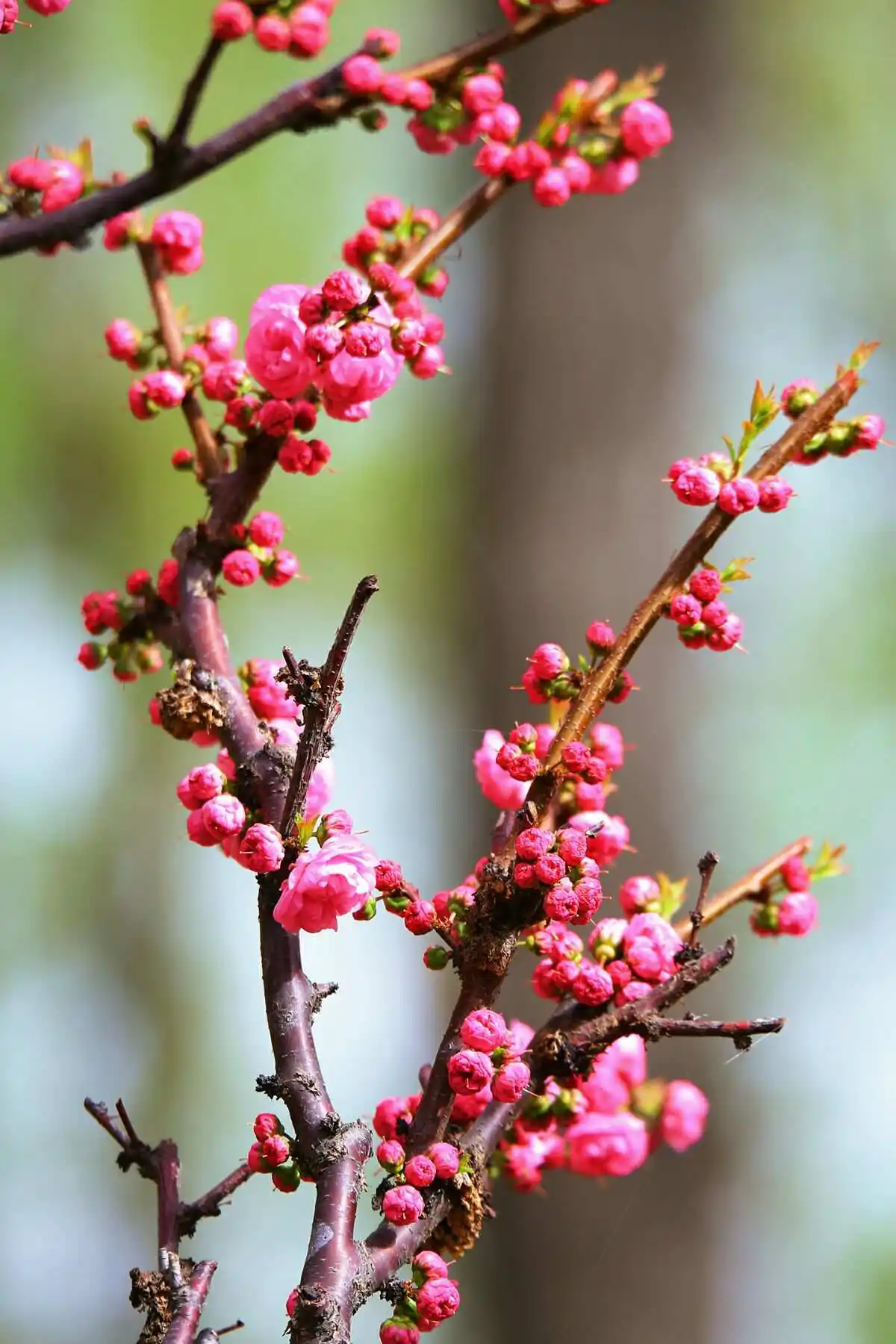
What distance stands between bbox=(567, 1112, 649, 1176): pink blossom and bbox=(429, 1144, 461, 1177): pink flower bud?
0.21 meters

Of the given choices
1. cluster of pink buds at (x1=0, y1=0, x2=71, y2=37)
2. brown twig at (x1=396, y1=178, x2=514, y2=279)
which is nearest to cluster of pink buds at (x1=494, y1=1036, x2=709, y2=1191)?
brown twig at (x1=396, y1=178, x2=514, y2=279)

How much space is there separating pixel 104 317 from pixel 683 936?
3211 mm

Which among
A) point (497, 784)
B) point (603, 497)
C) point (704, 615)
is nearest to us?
point (704, 615)

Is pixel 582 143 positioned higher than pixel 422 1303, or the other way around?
pixel 582 143

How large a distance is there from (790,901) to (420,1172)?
303 mm

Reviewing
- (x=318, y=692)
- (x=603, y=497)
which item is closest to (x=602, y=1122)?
(x=318, y=692)

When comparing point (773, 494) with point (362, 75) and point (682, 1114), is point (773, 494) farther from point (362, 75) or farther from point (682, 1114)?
point (682, 1114)

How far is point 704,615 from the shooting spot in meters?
0.67

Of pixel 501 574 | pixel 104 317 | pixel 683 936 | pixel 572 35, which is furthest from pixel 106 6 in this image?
pixel 683 936

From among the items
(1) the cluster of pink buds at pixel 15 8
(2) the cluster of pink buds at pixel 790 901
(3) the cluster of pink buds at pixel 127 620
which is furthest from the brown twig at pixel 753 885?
(1) the cluster of pink buds at pixel 15 8

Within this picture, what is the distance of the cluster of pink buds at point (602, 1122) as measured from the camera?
2.31ft

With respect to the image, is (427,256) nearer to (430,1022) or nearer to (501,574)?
(501,574)

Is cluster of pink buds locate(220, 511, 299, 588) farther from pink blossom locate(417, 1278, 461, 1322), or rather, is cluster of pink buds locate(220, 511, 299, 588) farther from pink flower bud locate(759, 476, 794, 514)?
pink blossom locate(417, 1278, 461, 1322)

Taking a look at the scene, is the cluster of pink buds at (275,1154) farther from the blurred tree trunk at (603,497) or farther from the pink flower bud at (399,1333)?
the blurred tree trunk at (603,497)
